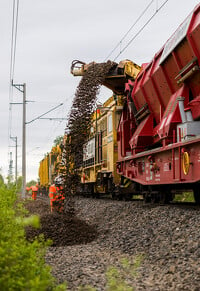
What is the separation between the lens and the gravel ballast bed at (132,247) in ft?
18.5

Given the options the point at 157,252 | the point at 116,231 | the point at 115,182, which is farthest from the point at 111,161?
the point at 157,252

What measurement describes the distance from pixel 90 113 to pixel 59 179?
6.57 feet

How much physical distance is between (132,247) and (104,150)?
1054cm

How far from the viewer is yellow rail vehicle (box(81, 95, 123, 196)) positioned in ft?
54.3

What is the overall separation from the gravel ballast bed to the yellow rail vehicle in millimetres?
4210

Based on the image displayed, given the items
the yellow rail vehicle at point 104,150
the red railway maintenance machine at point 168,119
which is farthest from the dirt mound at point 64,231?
the yellow rail vehicle at point 104,150

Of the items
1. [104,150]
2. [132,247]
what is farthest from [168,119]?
[104,150]

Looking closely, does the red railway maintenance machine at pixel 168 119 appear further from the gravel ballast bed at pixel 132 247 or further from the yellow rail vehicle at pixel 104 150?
the yellow rail vehicle at pixel 104 150

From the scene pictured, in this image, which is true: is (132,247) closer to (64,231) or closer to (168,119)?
(64,231)

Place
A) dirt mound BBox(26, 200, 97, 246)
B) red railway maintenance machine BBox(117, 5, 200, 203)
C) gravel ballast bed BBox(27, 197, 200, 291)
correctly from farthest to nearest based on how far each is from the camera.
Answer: dirt mound BBox(26, 200, 97, 246) < red railway maintenance machine BBox(117, 5, 200, 203) < gravel ballast bed BBox(27, 197, 200, 291)

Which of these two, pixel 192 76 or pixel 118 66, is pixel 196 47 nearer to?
pixel 192 76

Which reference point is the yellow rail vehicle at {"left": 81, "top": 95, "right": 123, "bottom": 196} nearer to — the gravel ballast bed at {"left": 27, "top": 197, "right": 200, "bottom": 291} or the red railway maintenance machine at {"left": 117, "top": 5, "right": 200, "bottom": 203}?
the red railway maintenance machine at {"left": 117, "top": 5, "right": 200, "bottom": 203}

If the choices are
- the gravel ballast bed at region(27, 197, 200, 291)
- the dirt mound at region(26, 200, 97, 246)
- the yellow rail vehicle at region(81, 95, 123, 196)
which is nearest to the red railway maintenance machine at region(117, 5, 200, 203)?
the gravel ballast bed at region(27, 197, 200, 291)

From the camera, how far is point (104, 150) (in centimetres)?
1841
